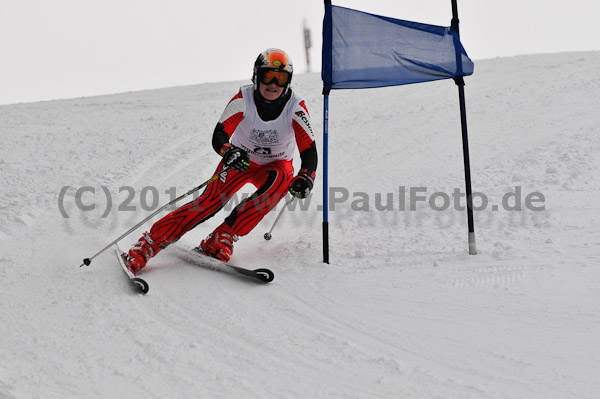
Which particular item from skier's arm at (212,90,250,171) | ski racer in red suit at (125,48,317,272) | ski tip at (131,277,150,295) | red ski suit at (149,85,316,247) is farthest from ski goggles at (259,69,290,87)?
ski tip at (131,277,150,295)

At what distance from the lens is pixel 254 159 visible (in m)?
5.08

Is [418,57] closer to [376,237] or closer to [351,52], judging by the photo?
[351,52]

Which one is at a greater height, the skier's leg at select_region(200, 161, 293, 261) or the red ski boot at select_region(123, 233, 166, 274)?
the skier's leg at select_region(200, 161, 293, 261)

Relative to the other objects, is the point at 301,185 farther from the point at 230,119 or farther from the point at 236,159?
the point at 230,119

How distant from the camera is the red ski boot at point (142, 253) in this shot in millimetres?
4441

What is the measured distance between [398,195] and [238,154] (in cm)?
234

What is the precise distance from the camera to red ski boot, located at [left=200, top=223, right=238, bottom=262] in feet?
15.4

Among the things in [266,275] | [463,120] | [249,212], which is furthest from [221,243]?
[463,120]

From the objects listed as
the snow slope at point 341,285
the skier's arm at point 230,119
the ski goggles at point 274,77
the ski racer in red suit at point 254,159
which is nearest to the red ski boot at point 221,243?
the ski racer in red suit at point 254,159

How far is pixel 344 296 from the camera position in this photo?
4094mm

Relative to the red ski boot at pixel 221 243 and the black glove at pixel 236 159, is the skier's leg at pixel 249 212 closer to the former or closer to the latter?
the red ski boot at pixel 221 243

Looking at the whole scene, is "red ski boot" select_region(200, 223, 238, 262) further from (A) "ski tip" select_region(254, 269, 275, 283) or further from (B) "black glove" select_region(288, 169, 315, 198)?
(B) "black glove" select_region(288, 169, 315, 198)

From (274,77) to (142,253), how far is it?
167 centimetres

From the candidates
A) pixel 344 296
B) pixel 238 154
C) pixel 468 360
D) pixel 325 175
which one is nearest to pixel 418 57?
pixel 325 175
